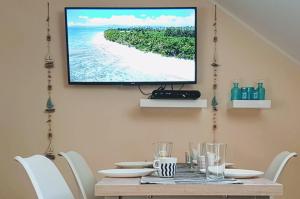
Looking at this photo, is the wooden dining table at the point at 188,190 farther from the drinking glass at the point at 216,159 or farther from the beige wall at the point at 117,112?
the beige wall at the point at 117,112

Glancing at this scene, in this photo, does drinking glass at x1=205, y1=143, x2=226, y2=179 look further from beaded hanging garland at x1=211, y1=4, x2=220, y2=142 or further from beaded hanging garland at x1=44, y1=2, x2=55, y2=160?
beaded hanging garland at x1=44, y1=2, x2=55, y2=160

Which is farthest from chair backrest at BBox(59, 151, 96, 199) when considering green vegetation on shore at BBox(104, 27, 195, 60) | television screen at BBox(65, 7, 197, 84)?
green vegetation on shore at BBox(104, 27, 195, 60)

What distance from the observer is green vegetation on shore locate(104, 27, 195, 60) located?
4.09 m

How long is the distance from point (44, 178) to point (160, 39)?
247 centimetres

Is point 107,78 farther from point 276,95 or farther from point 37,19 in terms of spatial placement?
point 276,95

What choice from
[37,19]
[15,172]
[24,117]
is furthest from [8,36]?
[15,172]

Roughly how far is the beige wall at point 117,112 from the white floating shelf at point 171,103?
16cm

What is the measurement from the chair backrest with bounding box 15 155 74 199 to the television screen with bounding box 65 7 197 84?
2166 millimetres

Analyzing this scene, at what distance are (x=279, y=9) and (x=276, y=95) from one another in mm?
962

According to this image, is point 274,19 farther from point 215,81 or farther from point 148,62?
point 148,62

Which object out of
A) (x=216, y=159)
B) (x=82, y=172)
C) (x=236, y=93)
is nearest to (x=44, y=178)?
(x=216, y=159)

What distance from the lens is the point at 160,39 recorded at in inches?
162

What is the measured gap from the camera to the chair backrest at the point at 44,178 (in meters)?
1.71

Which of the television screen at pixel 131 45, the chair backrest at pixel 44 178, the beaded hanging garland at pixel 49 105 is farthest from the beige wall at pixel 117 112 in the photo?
the chair backrest at pixel 44 178
